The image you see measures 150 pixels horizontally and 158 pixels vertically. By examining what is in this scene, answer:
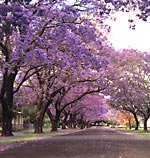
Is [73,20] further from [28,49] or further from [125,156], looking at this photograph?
[125,156]

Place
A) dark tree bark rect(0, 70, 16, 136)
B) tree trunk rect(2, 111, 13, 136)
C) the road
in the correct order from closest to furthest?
the road
dark tree bark rect(0, 70, 16, 136)
tree trunk rect(2, 111, 13, 136)

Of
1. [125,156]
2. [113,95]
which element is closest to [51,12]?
[125,156]

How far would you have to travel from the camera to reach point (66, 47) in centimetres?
2575

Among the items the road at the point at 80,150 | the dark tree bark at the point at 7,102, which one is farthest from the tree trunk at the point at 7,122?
the road at the point at 80,150

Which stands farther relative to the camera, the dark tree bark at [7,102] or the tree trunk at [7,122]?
the tree trunk at [7,122]

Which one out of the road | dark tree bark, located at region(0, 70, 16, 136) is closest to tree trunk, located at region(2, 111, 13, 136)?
Result: dark tree bark, located at region(0, 70, 16, 136)

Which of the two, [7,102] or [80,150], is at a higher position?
[7,102]

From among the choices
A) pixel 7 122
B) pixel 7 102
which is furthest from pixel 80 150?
pixel 7 122

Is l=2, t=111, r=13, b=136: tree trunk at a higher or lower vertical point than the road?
higher

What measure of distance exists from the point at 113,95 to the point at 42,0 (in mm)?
32322

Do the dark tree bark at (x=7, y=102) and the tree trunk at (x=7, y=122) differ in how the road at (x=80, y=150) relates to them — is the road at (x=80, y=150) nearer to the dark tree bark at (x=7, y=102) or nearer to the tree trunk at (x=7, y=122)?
the dark tree bark at (x=7, y=102)

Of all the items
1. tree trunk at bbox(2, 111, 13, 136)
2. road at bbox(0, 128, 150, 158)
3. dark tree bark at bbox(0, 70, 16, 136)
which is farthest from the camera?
tree trunk at bbox(2, 111, 13, 136)

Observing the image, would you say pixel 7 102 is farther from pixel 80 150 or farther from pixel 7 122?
pixel 80 150

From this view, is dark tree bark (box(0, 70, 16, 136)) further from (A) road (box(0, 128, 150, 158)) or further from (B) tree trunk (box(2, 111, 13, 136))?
(A) road (box(0, 128, 150, 158))
